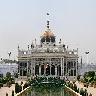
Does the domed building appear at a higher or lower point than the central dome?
lower

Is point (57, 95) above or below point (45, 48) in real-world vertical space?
below

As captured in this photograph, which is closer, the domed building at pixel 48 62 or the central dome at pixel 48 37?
the domed building at pixel 48 62

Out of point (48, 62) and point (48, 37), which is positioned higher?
point (48, 37)

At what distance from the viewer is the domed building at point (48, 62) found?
78750 millimetres

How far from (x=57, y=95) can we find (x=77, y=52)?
48276mm

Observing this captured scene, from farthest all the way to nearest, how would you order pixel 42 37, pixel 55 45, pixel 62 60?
pixel 42 37
pixel 55 45
pixel 62 60

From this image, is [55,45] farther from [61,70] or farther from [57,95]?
[57,95]

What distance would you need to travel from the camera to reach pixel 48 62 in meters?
79.2

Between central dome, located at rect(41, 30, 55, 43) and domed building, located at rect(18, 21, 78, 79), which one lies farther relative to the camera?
central dome, located at rect(41, 30, 55, 43)

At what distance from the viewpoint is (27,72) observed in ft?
262

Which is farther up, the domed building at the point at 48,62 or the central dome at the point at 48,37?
the central dome at the point at 48,37

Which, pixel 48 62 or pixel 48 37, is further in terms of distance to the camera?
pixel 48 37

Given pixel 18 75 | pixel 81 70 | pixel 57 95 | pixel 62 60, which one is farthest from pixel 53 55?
pixel 57 95

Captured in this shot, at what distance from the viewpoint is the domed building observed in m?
78.8
